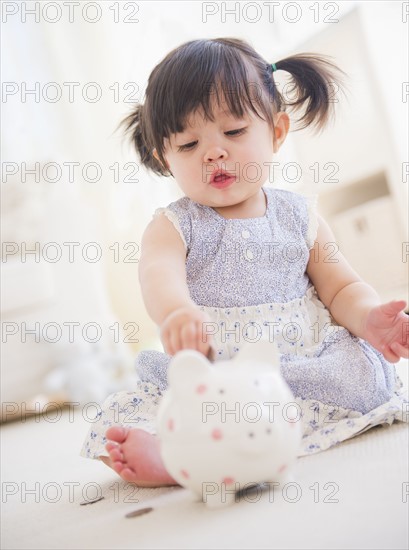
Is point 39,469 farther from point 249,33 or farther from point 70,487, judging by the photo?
point 249,33

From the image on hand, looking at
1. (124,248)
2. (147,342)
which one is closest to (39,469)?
(147,342)

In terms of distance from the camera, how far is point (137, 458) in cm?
74

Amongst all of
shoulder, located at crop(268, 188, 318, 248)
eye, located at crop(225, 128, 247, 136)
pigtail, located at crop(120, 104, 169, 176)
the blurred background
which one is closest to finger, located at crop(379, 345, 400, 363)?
shoulder, located at crop(268, 188, 318, 248)

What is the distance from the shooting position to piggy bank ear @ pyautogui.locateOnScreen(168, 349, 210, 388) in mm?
583

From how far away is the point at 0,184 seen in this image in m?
2.32

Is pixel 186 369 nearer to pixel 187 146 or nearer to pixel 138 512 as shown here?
pixel 138 512

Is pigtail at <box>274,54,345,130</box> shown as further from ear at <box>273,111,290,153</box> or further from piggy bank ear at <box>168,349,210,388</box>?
piggy bank ear at <box>168,349,210,388</box>

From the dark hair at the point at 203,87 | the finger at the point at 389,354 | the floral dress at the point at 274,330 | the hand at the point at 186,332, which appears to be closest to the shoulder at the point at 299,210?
the floral dress at the point at 274,330

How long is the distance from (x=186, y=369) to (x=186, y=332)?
0.06 m

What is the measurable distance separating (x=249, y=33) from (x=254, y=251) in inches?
72.0

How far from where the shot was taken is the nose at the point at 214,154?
2.87ft

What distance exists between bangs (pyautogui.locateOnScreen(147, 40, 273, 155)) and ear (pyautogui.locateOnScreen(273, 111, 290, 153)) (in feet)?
0.20

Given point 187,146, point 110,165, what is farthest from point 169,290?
point 110,165

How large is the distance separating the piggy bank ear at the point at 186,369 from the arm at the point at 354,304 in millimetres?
291
